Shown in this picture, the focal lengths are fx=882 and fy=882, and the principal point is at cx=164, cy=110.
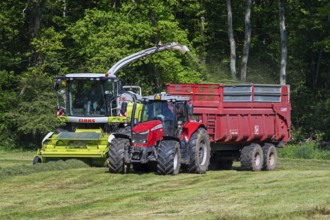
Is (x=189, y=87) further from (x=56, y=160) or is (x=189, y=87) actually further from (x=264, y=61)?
(x=264, y=61)

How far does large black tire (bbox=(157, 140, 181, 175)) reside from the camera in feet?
71.9

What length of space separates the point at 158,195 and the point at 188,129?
590 cm

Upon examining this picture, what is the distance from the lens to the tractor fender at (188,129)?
76.0 ft

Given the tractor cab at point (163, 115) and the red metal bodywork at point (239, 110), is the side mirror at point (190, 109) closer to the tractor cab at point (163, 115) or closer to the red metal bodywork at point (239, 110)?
the tractor cab at point (163, 115)

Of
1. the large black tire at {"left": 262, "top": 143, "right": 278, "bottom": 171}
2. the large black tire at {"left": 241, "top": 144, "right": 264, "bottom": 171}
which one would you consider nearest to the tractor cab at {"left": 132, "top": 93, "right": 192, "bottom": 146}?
the large black tire at {"left": 241, "top": 144, "right": 264, "bottom": 171}

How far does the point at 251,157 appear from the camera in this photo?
83.9 ft

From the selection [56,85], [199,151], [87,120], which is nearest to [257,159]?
[199,151]

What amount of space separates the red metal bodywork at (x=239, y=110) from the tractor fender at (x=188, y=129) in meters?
1.35

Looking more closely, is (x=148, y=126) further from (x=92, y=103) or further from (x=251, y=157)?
(x=92, y=103)

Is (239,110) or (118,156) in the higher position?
(239,110)

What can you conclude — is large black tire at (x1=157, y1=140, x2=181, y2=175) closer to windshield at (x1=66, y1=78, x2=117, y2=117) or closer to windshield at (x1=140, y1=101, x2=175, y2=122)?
windshield at (x1=140, y1=101, x2=175, y2=122)

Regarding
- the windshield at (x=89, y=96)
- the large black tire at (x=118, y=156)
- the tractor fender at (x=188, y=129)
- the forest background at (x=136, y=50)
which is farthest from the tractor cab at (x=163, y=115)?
the forest background at (x=136, y=50)

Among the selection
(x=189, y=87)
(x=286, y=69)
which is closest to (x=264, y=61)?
(x=286, y=69)

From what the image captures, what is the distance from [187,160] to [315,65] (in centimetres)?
2868
